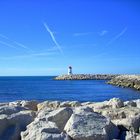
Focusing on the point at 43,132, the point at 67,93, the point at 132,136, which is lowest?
the point at 67,93

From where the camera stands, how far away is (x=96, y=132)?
785cm

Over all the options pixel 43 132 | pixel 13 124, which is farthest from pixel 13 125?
pixel 43 132

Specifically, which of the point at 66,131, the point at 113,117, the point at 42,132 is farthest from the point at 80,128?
the point at 113,117

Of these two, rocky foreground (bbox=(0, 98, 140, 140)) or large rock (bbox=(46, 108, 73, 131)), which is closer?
rocky foreground (bbox=(0, 98, 140, 140))

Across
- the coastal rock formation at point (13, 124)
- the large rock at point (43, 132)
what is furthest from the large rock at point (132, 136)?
the coastal rock formation at point (13, 124)

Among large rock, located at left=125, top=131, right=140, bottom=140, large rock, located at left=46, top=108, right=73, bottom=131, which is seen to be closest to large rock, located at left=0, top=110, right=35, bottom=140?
large rock, located at left=46, top=108, right=73, bottom=131

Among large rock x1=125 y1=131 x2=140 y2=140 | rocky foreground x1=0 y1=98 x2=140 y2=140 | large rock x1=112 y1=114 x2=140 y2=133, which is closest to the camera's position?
rocky foreground x1=0 y1=98 x2=140 y2=140

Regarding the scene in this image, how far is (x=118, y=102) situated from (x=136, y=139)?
14.6 ft

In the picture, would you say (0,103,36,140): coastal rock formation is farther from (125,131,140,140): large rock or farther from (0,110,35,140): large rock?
(125,131,140,140): large rock

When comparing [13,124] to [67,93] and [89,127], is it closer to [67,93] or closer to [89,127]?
[89,127]

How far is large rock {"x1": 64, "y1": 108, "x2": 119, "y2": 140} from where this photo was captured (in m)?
7.77

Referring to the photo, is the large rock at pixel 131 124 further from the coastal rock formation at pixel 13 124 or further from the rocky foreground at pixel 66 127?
the coastal rock formation at pixel 13 124

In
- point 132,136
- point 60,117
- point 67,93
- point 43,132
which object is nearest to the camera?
point 43,132

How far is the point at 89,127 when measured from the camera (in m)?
8.05
